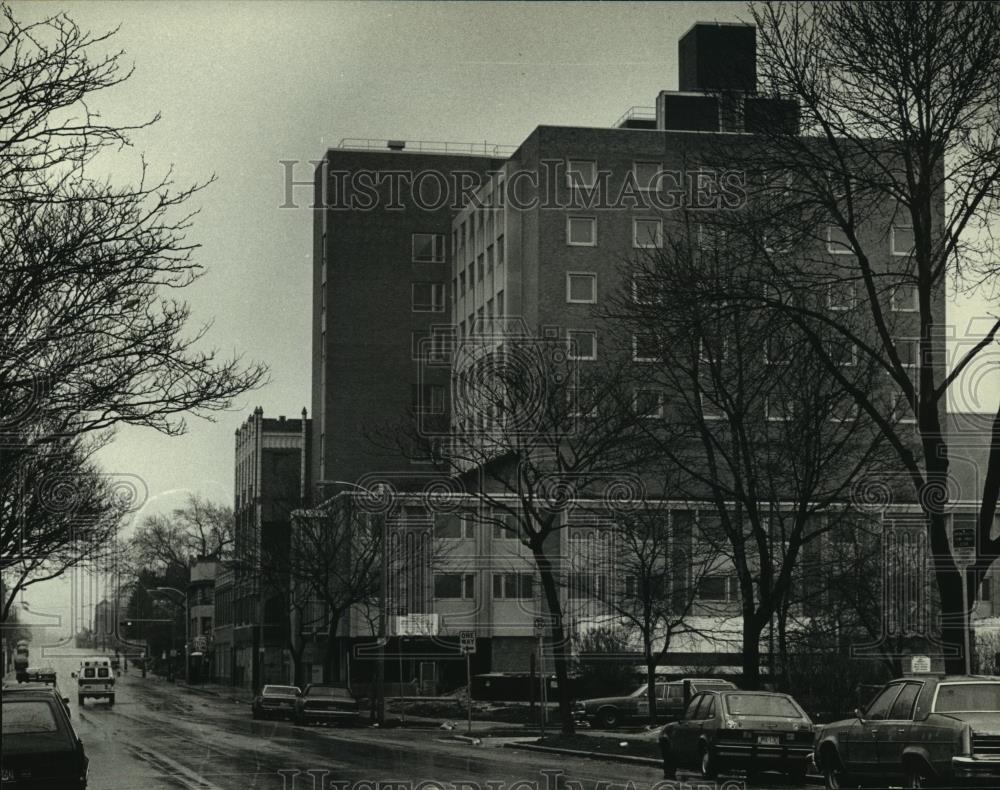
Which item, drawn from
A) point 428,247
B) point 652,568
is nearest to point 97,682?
point 428,247

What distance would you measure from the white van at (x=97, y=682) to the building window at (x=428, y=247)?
1342 inches

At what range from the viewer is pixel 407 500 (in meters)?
66.2

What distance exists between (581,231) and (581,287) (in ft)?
9.76

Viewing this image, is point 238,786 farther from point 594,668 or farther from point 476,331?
point 476,331

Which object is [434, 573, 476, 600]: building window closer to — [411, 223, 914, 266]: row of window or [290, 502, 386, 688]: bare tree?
[290, 502, 386, 688]: bare tree

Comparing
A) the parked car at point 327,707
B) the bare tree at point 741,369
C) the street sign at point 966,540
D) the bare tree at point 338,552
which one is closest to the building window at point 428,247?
the bare tree at point 338,552

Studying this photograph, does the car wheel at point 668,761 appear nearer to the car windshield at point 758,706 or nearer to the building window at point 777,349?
the car windshield at point 758,706

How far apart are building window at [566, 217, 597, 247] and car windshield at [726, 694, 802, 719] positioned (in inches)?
2254

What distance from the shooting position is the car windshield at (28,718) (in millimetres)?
17328

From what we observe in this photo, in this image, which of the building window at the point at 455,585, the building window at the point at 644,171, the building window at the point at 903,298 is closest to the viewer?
the building window at the point at 903,298

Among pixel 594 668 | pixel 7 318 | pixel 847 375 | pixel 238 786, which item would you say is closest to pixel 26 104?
pixel 7 318

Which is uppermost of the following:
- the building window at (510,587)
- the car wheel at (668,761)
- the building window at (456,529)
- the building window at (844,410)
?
the building window at (844,410)

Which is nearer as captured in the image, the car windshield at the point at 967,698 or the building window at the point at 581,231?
the car windshield at the point at 967,698

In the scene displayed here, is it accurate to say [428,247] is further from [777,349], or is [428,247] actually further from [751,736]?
[751,736]
